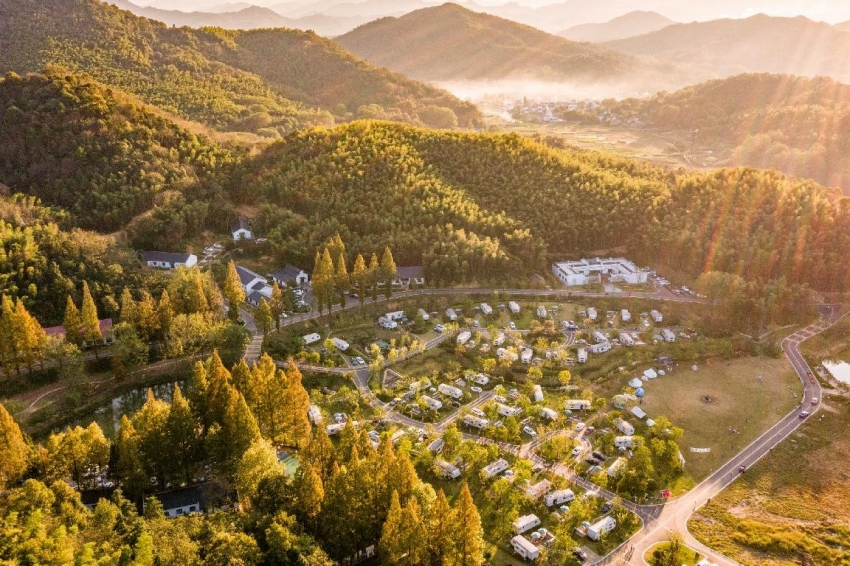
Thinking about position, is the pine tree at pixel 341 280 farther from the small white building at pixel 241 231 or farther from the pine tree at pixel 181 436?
the pine tree at pixel 181 436

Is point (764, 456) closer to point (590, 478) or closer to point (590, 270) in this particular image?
point (590, 478)

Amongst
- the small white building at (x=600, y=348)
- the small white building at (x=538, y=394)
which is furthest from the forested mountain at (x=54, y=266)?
the small white building at (x=600, y=348)

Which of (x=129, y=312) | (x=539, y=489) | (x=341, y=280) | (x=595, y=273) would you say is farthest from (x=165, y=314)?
(x=595, y=273)

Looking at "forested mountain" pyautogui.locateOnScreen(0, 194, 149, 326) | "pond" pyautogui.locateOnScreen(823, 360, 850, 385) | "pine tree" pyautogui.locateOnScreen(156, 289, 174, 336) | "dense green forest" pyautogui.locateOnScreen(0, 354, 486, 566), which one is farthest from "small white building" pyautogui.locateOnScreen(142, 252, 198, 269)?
"pond" pyautogui.locateOnScreen(823, 360, 850, 385)

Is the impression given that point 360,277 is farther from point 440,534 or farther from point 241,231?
point 440,534

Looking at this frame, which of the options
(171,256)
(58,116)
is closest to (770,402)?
(171,256)
